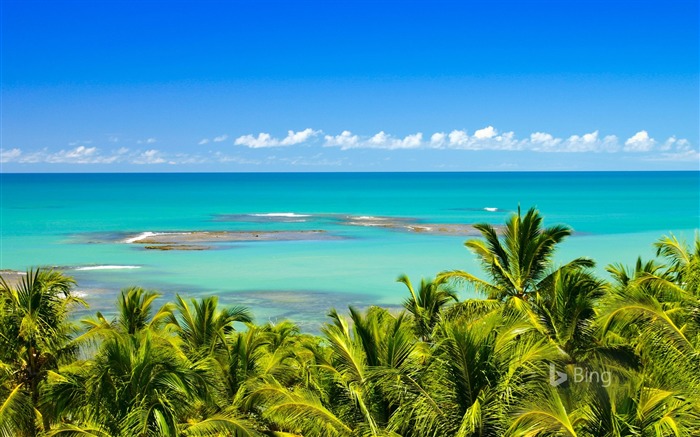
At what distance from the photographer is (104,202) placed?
141250mm

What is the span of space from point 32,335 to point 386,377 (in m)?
7.94

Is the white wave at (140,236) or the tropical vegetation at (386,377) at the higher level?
the tropical vegetation at (386,377)

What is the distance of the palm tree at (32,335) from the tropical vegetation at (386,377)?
0.03m

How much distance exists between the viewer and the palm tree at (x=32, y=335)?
17250 millimetres

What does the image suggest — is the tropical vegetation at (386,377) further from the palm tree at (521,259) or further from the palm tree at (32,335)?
the palm tree at (521,259)

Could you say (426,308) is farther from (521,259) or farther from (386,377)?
(386,377)

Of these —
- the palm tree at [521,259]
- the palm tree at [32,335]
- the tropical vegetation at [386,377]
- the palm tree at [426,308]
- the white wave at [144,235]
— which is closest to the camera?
the tropical vegetation at [386,377]

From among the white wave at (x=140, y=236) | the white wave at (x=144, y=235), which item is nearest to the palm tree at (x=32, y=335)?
the white wave at (x=144, y=235)

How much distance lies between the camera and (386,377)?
591 inches

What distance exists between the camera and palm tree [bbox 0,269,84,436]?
679 inches

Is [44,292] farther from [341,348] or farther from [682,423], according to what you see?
[682,423]

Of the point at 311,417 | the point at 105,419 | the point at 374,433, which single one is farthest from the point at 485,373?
the point at 105,419

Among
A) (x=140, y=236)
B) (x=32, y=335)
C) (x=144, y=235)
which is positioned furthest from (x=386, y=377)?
(x=144, y=235)

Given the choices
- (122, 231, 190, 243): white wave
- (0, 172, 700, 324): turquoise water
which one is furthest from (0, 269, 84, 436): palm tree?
(122, 231, 190, 243): white wave
